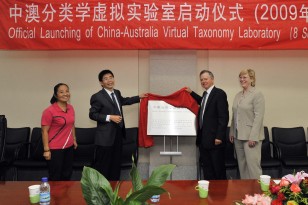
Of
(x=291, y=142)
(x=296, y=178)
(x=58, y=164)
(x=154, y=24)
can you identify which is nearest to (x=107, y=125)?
(x=58, y=164)

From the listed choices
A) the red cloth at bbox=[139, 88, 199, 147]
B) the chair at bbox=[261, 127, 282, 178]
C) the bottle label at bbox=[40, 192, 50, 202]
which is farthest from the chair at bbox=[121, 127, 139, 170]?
the bottle label at bbox=[40, 192, 50, 202]

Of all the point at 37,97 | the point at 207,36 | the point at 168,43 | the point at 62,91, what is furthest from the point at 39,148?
the point at 207,36

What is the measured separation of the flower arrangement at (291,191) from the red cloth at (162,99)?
9.11 feet

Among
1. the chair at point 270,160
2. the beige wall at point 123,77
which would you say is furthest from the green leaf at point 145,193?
the beige wall at point 123,77

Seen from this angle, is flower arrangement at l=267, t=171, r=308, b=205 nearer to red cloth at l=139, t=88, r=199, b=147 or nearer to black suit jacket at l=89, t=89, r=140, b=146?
black suit jacket at l=89, t=89, r=140, b=146

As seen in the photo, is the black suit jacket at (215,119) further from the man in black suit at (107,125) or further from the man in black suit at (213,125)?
the man in black suit at (107,125)

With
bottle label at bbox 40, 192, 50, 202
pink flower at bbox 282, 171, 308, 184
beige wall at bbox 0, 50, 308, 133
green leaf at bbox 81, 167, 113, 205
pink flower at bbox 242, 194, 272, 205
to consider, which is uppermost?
beige wall at bbox 0, 50, 308, 133

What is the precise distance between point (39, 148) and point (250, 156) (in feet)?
9.07

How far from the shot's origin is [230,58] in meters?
4.65

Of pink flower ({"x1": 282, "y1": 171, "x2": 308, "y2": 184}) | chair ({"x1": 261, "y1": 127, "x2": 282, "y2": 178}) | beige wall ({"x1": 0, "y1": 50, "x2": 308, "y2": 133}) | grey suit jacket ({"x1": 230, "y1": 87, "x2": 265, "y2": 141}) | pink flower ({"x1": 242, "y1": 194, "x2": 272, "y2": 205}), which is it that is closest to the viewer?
pink flower ({"x1": 242, "y1": 194, "x2": 272, "y2": 205})

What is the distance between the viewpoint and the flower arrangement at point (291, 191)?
1176mm

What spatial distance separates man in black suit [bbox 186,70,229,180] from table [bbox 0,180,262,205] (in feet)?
4.52

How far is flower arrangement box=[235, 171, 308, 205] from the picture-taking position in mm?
1139

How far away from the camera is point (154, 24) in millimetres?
3980
